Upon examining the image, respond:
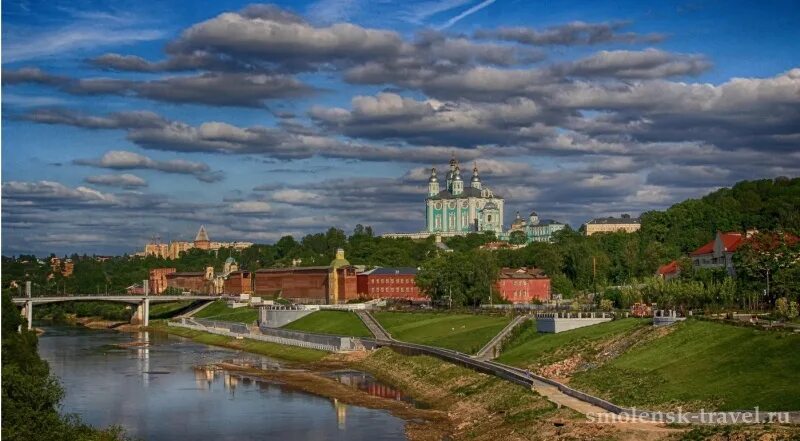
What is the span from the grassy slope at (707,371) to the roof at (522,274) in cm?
8177

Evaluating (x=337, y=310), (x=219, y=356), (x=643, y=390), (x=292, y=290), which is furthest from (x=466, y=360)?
(x=292, y=290)

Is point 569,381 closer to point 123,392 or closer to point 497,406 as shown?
point 497,406

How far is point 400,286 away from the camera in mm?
171500

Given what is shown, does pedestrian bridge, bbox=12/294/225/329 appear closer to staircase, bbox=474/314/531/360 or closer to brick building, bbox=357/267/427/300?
brick building, bbox=357/267/427/300

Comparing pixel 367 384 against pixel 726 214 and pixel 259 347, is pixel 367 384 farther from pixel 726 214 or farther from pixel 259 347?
pixel 726 214

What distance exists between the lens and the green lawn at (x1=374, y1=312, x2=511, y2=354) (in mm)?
85812

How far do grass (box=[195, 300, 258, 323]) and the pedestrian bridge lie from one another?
4.04 meters

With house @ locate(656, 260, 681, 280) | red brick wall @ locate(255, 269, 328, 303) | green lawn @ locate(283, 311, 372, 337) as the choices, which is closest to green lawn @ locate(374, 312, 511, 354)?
green lawn @ locate(283, 311, 372, 337)

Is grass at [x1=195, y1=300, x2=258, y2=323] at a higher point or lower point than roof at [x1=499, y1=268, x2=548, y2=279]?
lower

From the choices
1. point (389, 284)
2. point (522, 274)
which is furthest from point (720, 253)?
point (389, 284)

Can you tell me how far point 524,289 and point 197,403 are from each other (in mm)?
79770

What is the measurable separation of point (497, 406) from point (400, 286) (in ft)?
374

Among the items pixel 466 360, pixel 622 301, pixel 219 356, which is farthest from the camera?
pixel 219 356

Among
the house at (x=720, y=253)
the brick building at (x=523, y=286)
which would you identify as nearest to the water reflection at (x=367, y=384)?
the house at (x=720, y=253)
